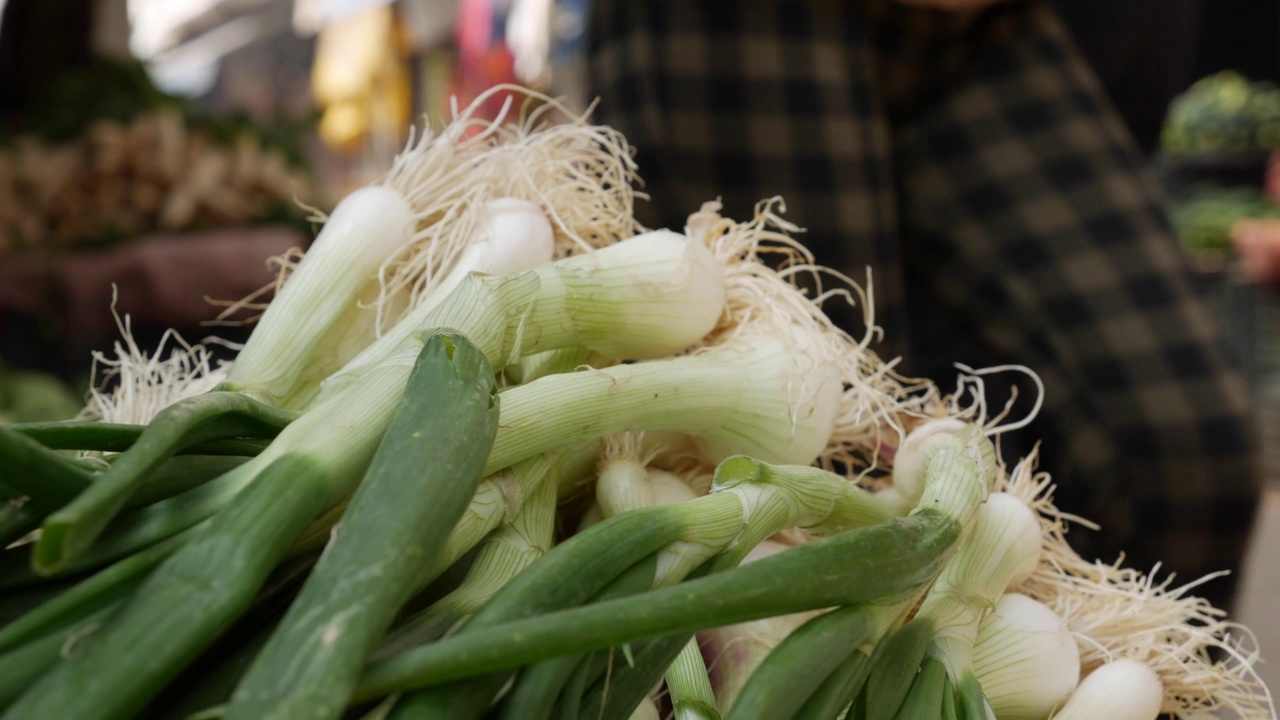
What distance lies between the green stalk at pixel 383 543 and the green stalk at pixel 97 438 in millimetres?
115

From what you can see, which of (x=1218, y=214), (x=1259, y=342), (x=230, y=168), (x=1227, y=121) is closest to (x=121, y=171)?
(x=230, y=168)

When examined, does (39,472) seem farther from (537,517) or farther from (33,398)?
(33,398)

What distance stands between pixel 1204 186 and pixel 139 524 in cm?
468

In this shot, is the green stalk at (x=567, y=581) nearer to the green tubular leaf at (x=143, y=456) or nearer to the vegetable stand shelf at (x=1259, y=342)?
the green tubular leaf at (x=143, y=456)

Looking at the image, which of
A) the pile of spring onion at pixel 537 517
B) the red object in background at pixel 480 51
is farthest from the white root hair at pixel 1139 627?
the red object in background at pixel 480 51

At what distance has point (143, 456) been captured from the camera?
17.5 inches

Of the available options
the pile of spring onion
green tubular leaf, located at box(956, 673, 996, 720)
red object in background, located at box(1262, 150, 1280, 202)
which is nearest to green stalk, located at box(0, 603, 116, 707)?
the pile of spring onion

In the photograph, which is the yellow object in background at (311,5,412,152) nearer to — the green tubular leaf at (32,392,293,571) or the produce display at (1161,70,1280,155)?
the produce display at (1161,70,1280,155)

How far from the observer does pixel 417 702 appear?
0.43 m

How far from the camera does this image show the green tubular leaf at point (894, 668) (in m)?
0.55

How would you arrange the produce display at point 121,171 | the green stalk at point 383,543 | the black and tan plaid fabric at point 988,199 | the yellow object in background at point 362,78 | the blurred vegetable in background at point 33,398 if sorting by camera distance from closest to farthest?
the green stalk at point 383,543 → the black and tan plaid fabric at point 988,199 → the blurred vegetable in background at point 33,398 → the produce display at point 121,171 → the yellow object in background at point 362,78

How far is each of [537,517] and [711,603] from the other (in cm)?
19

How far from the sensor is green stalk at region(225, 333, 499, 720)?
0.38 m

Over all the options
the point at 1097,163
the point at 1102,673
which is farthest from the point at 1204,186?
the point at 1102,673
